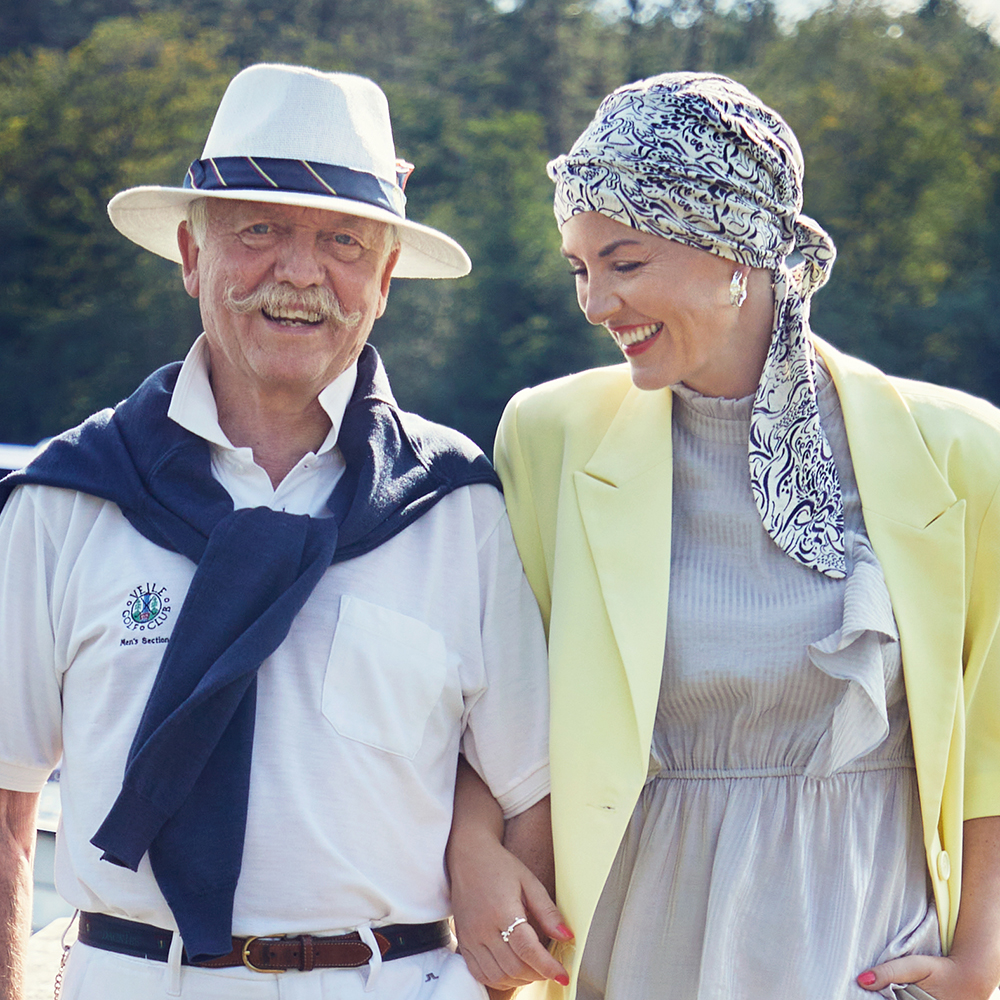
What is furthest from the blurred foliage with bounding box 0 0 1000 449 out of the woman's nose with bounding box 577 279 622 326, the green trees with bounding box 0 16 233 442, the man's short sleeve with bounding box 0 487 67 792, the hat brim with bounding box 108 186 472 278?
the man's short sleeve with bounding box 0 487 67 792

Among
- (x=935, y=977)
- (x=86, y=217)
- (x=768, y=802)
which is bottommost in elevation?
(x=935, y=977)

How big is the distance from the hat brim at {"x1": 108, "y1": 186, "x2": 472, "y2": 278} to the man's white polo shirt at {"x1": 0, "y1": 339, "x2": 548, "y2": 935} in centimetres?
32

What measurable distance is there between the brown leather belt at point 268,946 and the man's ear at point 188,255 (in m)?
1.02

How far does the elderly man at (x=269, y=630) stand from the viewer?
6.46 feet

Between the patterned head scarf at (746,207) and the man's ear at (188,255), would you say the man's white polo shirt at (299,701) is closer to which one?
the man's ear at (188,255)

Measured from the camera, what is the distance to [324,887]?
1.99 meters

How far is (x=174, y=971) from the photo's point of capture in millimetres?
1948

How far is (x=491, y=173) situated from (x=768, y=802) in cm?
3572

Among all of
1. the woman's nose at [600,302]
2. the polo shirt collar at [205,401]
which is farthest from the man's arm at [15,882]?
the woman's nose at [600,302]

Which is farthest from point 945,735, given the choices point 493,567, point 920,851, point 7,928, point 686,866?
point 7,928

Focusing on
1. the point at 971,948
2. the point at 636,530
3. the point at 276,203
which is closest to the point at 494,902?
the point at 636,530

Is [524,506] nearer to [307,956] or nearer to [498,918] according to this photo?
[498,918]

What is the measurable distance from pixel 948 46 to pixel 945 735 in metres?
40.9

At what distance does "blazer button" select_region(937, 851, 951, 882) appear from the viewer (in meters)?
2.22
